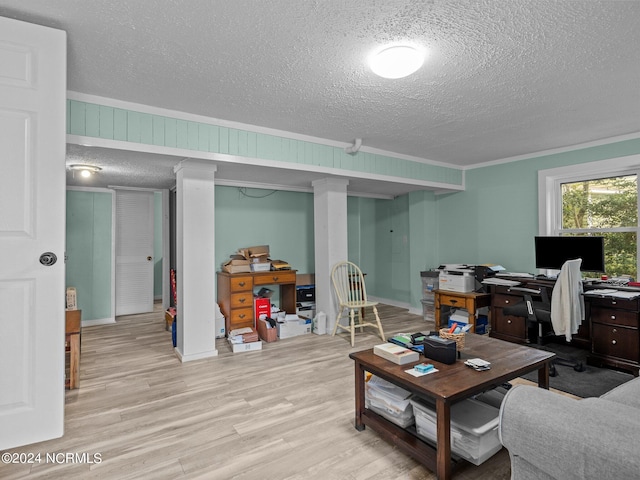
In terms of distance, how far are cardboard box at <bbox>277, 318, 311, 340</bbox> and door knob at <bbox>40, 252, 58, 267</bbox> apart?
274 cm

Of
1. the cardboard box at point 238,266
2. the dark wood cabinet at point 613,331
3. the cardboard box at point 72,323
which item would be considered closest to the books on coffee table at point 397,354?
the dark wood cabinet at point 613,331

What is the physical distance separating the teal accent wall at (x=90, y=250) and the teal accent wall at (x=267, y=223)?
171cm

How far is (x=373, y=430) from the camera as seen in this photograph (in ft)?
7.24

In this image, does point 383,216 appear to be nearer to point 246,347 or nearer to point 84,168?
point 246,347

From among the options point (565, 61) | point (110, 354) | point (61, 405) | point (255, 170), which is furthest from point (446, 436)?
point (110, 354)

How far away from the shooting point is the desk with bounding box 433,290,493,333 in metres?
4.43

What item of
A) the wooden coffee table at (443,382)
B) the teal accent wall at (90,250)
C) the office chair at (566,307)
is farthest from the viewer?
the teal accent wall at (90,250)

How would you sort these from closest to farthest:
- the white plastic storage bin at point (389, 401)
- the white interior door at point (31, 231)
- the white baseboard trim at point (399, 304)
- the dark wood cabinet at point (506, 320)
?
the white interior door at point (31, 231) → the white plastic storage bin at point (389, 401) → the dark wood cabinet at point (506, 320) → the white baseboard trim at point (399, 304)

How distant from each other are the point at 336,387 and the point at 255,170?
2.38 metres

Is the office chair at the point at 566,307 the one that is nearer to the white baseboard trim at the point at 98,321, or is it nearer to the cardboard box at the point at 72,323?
the cardboard box at the point at 72,323

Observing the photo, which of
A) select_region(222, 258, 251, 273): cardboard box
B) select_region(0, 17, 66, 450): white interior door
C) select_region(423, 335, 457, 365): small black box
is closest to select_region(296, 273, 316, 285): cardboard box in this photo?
select_region(222, 258, 251, 273): cardboard box

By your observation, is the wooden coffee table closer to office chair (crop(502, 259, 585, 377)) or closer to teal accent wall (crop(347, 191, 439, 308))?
office chair (crop(502, 259, 585, 377))

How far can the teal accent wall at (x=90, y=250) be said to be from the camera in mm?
5055

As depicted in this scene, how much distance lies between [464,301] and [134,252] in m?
5.19
